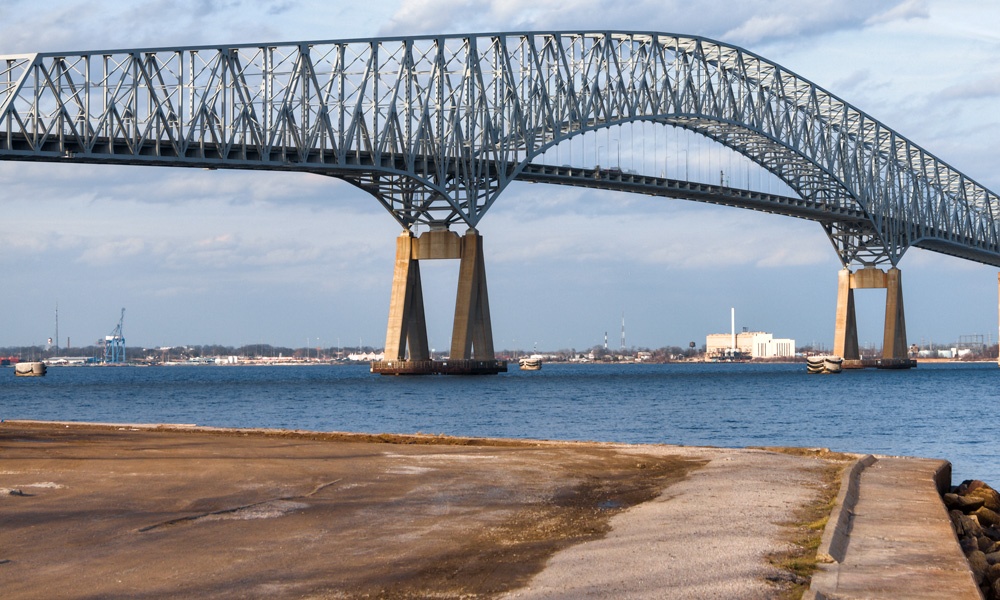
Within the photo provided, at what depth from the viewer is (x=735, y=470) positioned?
1823cm

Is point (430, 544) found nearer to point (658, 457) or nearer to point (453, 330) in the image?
point (658, 457)

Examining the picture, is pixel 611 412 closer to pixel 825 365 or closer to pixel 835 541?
pixel 835 541

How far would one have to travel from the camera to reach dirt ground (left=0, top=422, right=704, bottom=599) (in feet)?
33.6

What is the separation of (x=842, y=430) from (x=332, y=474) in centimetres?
3123

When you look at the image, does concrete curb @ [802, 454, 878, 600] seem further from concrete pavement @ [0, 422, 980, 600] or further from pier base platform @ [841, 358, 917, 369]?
pier base platform @ [841, 358, 917, 369]

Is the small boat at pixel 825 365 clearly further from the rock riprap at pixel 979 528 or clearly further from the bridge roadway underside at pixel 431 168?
A: the rock riprap at pixel 979 528

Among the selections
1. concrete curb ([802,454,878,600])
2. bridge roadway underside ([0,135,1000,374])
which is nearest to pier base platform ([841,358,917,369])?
bridge roadway underside ([0,135,1000,374])

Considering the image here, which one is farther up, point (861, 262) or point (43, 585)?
point (861, 262)

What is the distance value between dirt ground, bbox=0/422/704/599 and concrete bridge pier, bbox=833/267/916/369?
403 ft

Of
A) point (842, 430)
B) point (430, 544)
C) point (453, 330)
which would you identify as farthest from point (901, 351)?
point (430, 544)

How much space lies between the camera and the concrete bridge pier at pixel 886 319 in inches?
5477

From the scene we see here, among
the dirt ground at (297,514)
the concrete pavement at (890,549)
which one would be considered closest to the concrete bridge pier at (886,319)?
the dirt ground at (297,514)

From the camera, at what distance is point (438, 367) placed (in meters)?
92.4

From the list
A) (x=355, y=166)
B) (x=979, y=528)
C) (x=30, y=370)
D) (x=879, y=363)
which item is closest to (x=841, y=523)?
(x=979, y=528)
